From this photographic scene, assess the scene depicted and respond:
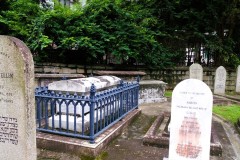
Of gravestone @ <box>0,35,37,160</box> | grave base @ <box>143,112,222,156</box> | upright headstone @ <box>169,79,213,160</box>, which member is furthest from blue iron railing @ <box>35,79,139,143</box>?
upright headstone @ <box>169,79,213,160</box>

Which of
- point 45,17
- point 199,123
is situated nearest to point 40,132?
point 199,123

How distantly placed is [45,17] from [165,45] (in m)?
6.47

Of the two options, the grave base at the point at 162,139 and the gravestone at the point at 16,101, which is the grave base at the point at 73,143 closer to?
the grave base at the point at 162,139

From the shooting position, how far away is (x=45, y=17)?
8055mm

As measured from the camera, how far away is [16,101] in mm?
2793

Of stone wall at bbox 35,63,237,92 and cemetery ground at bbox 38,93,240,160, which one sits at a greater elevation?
stone wall at bbox 35,63,237,92

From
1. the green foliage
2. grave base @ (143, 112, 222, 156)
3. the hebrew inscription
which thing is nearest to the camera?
the hebrew inscription

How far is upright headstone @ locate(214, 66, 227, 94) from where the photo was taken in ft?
36.3

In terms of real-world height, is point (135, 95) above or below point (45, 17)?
below

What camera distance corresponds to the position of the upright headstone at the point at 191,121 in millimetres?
3426

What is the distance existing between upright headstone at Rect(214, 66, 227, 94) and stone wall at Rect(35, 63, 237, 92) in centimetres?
78

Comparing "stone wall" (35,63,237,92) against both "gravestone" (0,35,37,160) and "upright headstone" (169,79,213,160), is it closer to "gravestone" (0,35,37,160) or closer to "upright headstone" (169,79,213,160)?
"upright headstone" (169,79,213,160)

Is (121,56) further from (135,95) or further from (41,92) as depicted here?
(41,92)

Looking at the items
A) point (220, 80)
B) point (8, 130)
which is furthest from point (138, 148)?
point (220, 80)
